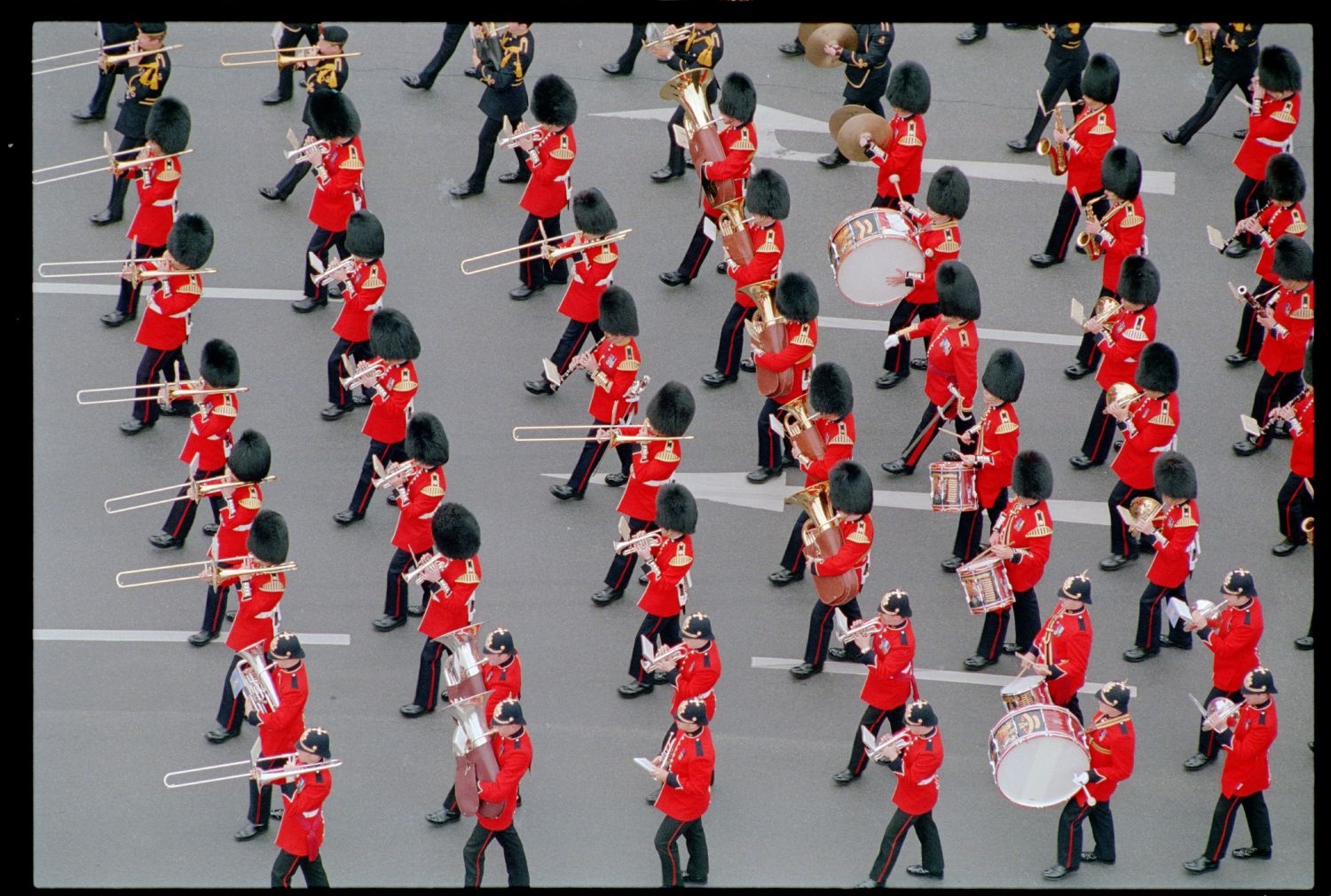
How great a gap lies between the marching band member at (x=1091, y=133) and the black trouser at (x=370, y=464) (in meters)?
5.54

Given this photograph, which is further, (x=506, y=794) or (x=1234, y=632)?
(x=1234, y=632)

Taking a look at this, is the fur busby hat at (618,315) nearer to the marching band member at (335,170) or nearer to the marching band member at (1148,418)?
the marching band member at (335,170)

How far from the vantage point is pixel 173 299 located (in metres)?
17.9

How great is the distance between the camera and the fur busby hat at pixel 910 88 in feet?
62.3

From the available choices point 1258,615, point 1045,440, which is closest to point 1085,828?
point 1258,615

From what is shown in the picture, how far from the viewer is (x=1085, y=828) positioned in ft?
52.5

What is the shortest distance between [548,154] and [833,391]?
3.31 m

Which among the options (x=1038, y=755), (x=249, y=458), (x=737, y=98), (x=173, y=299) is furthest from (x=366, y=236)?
(x=1038, y=755)

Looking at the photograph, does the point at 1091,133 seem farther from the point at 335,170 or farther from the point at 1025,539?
the point at 335,170

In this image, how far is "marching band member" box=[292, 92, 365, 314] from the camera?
61.7 ft
